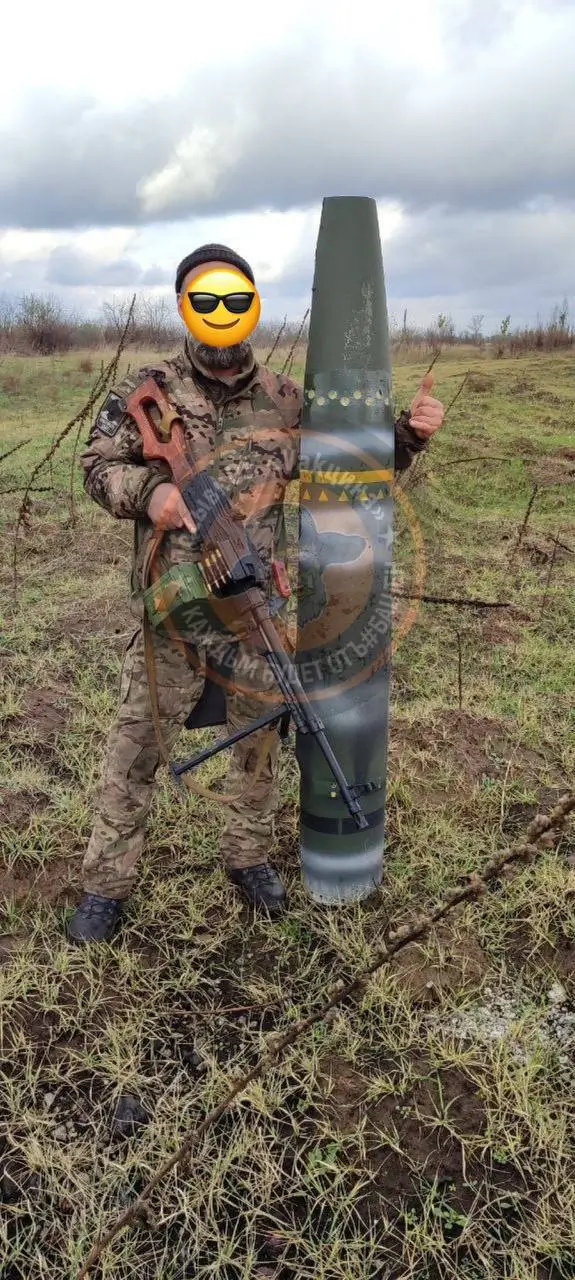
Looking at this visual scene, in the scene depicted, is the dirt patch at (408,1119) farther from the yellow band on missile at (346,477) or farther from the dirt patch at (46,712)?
the dirt patch at (46,712)

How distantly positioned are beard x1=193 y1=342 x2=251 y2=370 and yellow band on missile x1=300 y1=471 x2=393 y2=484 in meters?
0.39

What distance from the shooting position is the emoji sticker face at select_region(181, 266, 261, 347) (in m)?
2.31

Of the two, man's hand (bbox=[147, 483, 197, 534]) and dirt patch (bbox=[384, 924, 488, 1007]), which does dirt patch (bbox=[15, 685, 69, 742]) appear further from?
dirt patch (bbox=[384, 924, 488, 1007])

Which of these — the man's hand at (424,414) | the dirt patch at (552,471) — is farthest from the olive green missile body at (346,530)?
the dirt patch at (552,471)

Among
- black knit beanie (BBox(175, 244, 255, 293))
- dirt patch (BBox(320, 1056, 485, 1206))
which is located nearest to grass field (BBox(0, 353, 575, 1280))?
dirt patch (BBox(320, 1056, 485, 1206))

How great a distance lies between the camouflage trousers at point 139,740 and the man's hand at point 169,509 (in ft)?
1.29

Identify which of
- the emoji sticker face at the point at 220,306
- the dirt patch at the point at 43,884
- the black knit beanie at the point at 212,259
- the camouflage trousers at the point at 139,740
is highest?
the black knit beanie at the point at 212,259

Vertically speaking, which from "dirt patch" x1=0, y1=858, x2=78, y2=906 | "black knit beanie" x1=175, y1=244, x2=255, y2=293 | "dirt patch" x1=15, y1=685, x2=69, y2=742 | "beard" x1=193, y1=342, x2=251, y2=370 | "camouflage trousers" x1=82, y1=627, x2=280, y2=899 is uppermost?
"black knit beanie" x1=175, y1=244, x2=255, y2=293

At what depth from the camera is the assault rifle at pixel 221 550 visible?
2.41 metres

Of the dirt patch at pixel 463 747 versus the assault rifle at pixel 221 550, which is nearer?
the assault rifle at pixel 221 550

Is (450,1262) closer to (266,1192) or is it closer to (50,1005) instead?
(266,1192)

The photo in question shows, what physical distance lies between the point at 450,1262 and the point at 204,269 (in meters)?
2.57

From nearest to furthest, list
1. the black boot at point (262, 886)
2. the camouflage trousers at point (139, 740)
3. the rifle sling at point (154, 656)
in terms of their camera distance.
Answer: the rifle sling at point (154, 656), the camouflage trousers at point (139, 740), the black boot at point (262, 886)

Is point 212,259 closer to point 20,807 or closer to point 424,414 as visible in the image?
point 424,414
